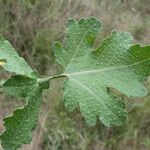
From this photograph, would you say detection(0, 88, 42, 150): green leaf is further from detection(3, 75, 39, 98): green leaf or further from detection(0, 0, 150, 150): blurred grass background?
detection(0, 0, 150, 150): blurred grass background

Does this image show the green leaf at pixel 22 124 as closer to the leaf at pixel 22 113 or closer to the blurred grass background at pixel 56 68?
the leaf at pixel 22 113

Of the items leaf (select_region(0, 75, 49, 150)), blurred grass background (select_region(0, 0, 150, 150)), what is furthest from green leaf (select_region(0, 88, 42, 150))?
blurred grass background (select_region(0, 0, 150, 150))

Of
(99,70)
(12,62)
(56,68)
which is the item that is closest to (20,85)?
(12,62)

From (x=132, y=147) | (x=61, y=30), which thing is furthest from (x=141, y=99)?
(x=61, y=30)

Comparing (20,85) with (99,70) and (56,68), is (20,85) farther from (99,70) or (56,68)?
(56,68)

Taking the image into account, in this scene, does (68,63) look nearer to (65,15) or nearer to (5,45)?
(5,45)

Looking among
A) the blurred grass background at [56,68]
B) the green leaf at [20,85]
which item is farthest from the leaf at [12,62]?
the blurred grass background at [56,68]
